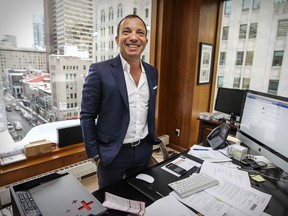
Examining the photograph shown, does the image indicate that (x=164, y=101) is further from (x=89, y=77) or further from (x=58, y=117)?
(x=89, y=77)

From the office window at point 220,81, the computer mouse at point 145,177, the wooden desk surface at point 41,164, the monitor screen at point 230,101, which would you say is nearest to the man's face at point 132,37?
the computer mouse at point 145,177

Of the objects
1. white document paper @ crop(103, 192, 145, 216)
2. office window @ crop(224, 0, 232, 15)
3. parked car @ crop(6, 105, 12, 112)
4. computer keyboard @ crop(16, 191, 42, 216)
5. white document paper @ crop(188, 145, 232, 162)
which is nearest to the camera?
computer keyboard @ crop(16, 191, 42, 216)

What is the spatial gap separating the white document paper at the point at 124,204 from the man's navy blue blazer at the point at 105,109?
37 centimetres

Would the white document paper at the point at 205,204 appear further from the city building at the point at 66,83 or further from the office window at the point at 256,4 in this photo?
the office window at the point at 256,4

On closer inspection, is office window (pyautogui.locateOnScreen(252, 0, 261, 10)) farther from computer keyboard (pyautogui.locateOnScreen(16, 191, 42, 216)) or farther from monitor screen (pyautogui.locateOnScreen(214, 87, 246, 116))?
computer keyboard (pyautogui.locateOnScreen(16, 191, 42, 216))

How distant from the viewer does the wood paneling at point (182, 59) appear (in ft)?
9.68

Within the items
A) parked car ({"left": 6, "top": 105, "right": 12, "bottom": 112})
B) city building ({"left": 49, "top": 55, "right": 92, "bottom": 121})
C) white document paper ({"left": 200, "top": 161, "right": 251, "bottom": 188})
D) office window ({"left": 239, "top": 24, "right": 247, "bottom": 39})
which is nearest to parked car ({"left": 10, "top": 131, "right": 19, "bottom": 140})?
parked car ({"left": 6, "top": 105, "right": 12, "bottom": 112})

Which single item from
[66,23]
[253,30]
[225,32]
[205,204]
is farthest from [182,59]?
[205,204]

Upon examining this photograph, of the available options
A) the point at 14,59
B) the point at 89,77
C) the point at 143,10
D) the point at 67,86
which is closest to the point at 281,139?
the point at 89,77

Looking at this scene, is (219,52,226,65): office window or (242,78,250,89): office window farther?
(219,52,226,65): office window

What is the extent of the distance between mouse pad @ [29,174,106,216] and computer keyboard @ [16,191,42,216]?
0.02 meters

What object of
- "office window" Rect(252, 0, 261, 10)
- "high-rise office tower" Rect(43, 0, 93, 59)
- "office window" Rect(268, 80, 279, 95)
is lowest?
"office window" Rect(268, 80, 279, 95)

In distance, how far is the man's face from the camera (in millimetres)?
1271

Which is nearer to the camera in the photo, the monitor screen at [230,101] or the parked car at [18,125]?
the parked car at [18,125]
